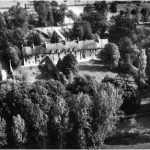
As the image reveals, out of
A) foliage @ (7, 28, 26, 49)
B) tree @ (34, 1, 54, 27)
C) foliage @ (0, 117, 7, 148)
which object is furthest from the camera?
tree @ (34, 1, 54, 27)

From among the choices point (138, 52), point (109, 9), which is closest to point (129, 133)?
point (138, 52)

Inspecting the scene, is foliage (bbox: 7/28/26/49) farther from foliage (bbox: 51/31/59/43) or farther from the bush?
the bush

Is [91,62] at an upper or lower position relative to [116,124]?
upper

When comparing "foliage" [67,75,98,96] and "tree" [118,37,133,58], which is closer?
"foliage" [67,75,98,96]

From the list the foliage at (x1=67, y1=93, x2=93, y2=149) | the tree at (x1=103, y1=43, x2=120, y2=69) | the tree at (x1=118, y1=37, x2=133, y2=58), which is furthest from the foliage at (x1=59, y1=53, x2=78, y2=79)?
the foliage at (x1=67, y1=93, x2=93, y2=149)

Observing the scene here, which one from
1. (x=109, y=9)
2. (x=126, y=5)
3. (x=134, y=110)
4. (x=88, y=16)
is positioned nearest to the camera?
(x=134, y=110)

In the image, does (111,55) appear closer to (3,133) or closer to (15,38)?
(15,38)

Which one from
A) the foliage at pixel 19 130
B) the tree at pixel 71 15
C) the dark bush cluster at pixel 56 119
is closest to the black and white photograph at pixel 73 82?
the dark bush cluster at pixel 56 119

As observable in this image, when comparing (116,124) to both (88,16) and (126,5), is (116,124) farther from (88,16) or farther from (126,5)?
(126,5)
